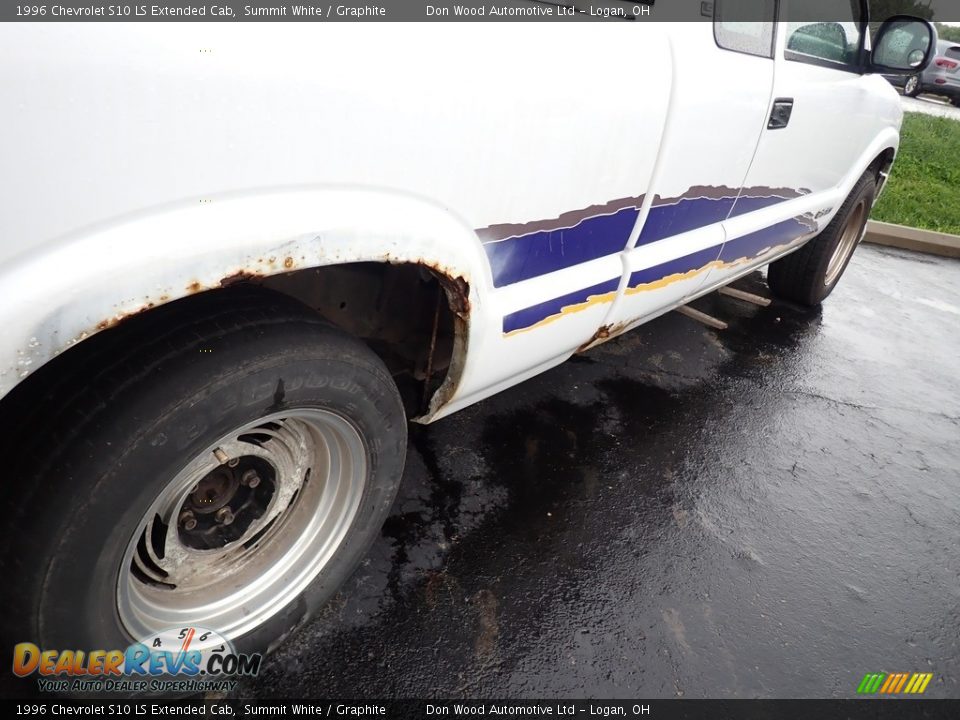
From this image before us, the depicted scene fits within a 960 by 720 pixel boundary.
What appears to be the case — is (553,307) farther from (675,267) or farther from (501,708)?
(501,708)

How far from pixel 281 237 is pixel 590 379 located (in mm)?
2431

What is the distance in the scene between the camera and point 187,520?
169 cm

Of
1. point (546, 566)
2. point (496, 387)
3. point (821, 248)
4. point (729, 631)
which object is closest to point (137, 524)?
point (496, 387)

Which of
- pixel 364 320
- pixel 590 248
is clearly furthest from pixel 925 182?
pixel 364 320

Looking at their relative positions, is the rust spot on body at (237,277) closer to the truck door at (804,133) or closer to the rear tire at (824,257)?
the truck door at (804,133)

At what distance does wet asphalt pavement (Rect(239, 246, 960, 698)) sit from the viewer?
6.65ft

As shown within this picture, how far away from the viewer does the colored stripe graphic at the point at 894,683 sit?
2.16m

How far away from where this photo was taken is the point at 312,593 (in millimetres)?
1900

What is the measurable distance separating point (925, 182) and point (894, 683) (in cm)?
868

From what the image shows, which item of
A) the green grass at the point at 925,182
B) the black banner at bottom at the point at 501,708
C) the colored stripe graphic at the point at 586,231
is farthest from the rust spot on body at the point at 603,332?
the green grass at the point at 925,182

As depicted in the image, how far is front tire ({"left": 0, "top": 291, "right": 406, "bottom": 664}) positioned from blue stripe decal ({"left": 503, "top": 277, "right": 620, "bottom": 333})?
0.42m

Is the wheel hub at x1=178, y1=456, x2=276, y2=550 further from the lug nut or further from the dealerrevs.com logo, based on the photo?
the dealerrevs.com logo

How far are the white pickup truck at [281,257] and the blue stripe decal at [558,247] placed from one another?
0.01 m

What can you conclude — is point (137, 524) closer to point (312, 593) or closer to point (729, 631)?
point (312, 593)
